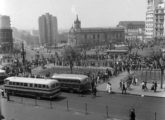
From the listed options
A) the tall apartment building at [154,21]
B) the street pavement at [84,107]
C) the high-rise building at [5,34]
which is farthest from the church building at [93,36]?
the street pavement at [84,107]

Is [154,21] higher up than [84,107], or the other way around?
[154,21]

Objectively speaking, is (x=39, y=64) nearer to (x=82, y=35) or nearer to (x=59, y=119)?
(x=59, y=119)

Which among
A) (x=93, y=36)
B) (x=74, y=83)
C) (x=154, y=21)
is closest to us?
(x=74, y=83)

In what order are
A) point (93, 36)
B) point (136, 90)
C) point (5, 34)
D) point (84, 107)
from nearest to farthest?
point (84, 107)
point (136, 90)
point (5, 34)
point (93, 36)

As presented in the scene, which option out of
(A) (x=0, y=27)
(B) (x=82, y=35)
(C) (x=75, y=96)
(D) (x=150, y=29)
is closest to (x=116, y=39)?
(B) (x=82, y=35)

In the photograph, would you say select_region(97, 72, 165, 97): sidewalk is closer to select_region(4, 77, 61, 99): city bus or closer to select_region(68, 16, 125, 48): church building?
select_region(4, 77, 61, 99): city bus

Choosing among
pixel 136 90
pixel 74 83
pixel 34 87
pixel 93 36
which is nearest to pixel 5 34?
pixel 93 36

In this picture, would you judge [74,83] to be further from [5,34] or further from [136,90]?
[5,34]
